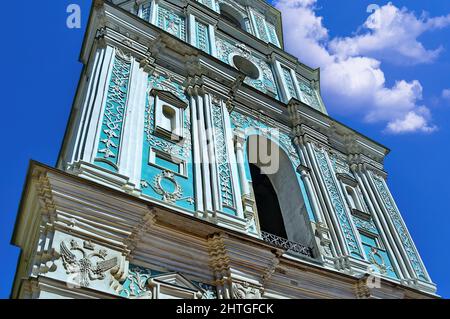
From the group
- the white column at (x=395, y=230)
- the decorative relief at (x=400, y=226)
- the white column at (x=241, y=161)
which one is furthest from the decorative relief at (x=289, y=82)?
the white column at (x=241, y=161)

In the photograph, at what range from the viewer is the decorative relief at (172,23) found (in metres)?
12.5

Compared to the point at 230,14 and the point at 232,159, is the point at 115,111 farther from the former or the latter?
the point at 230,14

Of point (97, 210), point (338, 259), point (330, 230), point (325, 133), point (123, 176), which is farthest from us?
point (325, 133)

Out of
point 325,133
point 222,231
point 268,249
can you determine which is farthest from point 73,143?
point 325,133

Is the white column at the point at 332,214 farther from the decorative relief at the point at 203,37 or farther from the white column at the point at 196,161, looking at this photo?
the decorative relief at the point at 203,37

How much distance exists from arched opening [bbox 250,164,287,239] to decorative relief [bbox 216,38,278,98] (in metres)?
2.74

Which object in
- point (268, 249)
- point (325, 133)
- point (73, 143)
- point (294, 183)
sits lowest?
point (268, 249)

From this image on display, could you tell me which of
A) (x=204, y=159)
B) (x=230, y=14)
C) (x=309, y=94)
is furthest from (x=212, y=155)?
(x=230, y=14)

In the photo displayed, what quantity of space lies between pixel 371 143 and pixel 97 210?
9.59 metres

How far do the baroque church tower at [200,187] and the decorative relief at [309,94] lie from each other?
0.30 ft

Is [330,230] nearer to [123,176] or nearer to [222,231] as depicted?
[222,231]

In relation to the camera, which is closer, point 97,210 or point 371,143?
point 97,210

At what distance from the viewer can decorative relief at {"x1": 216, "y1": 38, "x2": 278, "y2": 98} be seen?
525 inches

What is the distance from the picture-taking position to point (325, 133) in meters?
13.2
